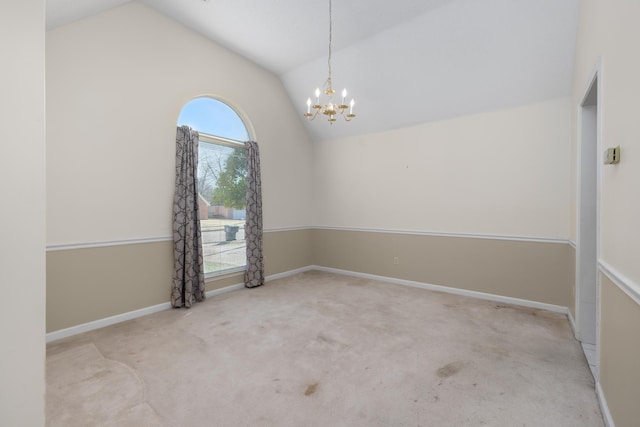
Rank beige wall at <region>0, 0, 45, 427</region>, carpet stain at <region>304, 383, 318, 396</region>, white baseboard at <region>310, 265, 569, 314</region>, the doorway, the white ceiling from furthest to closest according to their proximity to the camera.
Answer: white baseboard at <region>310, 265, 569, 314</region>, the white ceiling, the doorway, carpet stain at <region>304, 383, 318, 396</region>, beige wall at <region>0, 0, 45, 427</region>

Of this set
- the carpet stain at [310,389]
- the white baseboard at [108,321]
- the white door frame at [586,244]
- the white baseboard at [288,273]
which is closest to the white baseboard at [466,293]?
the white baseboard at [288,273]

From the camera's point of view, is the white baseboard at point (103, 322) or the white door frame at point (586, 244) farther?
the white baseboard at point (103, 322)

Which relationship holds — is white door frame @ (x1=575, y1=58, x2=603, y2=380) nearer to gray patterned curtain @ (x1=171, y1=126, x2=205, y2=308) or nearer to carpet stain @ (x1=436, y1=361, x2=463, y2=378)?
carpet stain @ (x1=436, y1=361, x2=463, y2=378)

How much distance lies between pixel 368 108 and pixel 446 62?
128cm

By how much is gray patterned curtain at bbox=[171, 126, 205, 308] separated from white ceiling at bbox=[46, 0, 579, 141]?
1426 mm

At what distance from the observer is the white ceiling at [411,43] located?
290 cm

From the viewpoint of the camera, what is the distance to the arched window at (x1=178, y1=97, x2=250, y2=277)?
12.7ft

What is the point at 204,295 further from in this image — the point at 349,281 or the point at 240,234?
the point at 349,281

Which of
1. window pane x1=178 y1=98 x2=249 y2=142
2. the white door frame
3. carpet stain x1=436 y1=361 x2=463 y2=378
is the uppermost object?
window pane x1=178 y1=98 x2=249 y2=142

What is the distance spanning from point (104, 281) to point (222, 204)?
1676 millimetres

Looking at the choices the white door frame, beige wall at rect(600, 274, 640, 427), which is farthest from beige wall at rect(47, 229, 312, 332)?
the white door frame

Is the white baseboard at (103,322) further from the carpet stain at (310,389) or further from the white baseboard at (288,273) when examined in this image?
the carpet stain at (310,389)

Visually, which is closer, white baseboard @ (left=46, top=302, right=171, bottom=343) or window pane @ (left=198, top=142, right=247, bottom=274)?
white baseboard @ (left=46, top=302, right=171, bottom=343)

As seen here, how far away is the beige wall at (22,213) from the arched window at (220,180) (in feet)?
8.77
